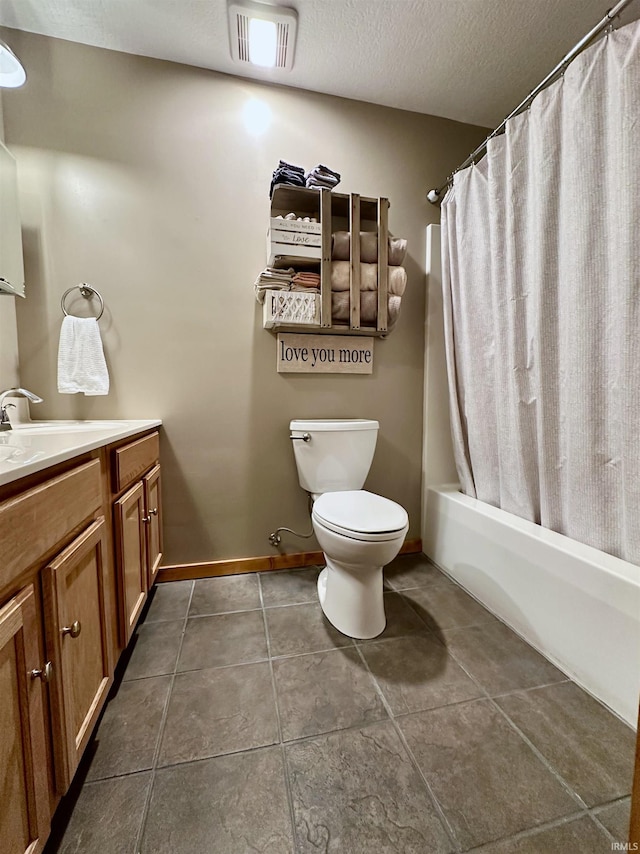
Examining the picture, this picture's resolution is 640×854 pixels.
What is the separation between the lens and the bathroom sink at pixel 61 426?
1199mm

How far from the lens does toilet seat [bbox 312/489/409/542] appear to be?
1182 mm

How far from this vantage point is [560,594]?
3.76 feet

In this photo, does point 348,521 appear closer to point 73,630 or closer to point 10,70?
point 73,630

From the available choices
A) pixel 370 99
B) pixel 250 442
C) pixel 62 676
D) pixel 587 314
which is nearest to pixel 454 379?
pixel 587 314

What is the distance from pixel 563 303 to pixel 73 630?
1644mm

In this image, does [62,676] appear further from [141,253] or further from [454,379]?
[454,379]

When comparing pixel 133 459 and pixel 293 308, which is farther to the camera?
pixel 293 308

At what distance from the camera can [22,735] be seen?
57 cm

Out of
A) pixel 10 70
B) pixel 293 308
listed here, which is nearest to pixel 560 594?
pixel 293 308

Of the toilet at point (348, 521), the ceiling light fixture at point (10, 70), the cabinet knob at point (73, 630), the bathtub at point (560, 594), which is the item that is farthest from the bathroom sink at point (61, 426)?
the bathtub at point (560, 594)

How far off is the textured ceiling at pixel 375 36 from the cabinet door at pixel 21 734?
6.83ft

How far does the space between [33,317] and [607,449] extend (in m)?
2.24

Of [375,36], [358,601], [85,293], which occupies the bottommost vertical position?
[358,601]

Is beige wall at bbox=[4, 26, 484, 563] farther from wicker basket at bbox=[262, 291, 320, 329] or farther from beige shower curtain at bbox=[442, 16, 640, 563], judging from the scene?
beige shower curtain at bbox=[442, 16, 640, 563]
